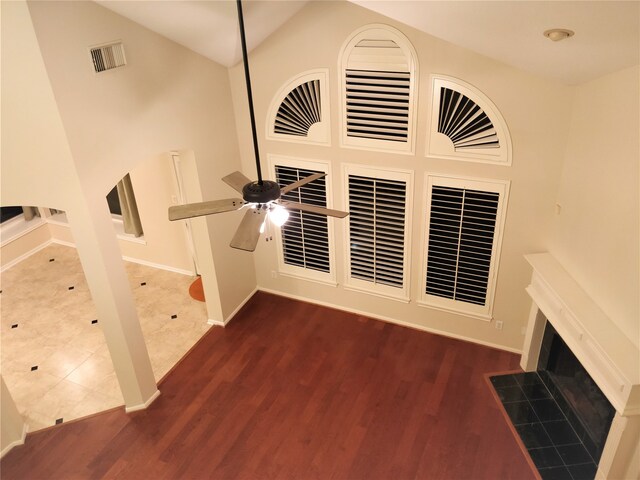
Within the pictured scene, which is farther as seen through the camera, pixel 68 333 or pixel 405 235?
pixel 68 333

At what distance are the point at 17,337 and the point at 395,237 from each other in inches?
224

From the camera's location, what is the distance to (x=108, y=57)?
16.6 ft

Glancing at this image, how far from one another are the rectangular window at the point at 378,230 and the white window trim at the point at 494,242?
0.79 ft

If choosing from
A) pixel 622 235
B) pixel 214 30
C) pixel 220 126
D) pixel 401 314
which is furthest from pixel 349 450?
pixel 214 30

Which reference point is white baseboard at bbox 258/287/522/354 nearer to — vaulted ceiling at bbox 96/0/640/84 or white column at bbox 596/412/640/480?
white column at bbox 596/412/640/480

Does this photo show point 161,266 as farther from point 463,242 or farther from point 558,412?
point 558,412

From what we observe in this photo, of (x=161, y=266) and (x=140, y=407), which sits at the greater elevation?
(x=161, y=266)

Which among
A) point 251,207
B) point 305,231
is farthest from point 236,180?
point 305,231

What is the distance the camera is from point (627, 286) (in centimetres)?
465

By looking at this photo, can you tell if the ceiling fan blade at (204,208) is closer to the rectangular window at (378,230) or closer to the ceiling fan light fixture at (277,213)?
the ceiling fan light fixture at (277,213)

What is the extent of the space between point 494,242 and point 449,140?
1375 mm

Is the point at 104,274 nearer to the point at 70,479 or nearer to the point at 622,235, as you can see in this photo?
the point at 70,479

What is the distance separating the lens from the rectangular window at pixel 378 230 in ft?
22.3

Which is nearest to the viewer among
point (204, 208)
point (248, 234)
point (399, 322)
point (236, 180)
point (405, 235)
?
point (248, 234)
